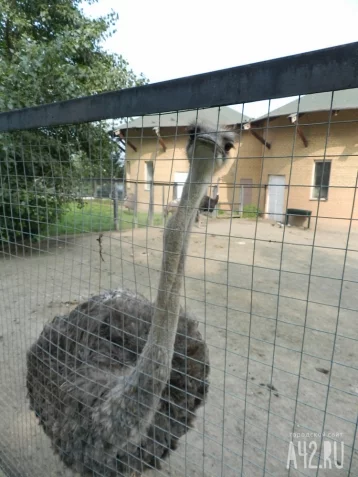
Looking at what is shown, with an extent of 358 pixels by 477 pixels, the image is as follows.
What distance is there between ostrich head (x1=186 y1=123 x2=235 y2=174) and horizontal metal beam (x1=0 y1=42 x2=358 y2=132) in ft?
0.36

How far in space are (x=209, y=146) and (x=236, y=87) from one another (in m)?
0.22

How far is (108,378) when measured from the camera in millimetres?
1362

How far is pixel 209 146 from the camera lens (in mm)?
941

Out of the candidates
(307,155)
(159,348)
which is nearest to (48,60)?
(159,348)

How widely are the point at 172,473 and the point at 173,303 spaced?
3.37 feet

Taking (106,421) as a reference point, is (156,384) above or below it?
above

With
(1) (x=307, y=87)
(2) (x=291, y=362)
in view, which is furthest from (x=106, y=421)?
(2) (x=291, y=362)

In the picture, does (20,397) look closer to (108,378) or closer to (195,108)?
(108,378)

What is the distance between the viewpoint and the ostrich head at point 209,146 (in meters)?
0.91

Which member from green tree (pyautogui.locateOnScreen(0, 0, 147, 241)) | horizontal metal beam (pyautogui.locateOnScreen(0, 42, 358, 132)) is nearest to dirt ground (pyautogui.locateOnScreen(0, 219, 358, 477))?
horizontal metal beam (pyautogui.locateOnScreen(0, 42, 358, 132))

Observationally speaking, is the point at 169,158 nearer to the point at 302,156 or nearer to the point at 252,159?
the point at 252,159

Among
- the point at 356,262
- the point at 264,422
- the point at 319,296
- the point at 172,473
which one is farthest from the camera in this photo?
the point at 356,262

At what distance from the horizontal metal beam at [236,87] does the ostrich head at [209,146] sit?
0.11 metres

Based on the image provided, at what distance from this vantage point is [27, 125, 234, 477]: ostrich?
105cm
